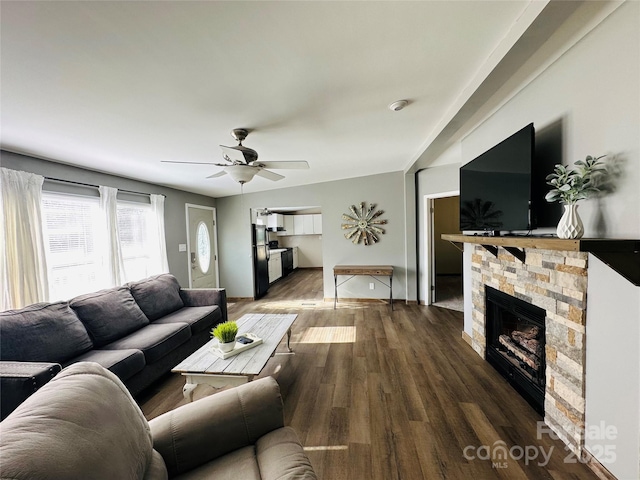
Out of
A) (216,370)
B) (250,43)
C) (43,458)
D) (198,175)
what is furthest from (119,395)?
(198,175)

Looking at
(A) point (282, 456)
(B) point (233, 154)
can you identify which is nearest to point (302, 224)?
(B) point (233, 154)

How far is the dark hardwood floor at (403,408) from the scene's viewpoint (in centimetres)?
152

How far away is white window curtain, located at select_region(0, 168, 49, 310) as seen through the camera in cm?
215

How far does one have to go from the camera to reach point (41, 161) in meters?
2.52

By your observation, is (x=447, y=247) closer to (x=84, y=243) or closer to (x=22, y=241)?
(x=84, y=243)

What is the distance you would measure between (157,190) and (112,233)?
1.12 meters

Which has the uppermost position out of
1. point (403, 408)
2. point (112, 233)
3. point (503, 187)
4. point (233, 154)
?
point (233, 154)

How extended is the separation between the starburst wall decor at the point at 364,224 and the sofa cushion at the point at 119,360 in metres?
3.69

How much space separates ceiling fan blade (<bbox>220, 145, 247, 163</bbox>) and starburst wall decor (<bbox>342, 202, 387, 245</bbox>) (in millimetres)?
3049

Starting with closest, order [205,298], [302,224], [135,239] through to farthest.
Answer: [205,298], [135,239], [302,224]

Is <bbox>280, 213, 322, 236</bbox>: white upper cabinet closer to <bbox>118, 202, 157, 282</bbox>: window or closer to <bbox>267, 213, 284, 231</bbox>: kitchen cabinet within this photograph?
<bbox>267, 213, 284, 231</bbox>: kitchen cabinet

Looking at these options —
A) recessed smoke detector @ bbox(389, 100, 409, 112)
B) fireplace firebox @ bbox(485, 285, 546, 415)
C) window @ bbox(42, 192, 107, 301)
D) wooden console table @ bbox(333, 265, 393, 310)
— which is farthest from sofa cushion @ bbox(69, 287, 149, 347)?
fireplace firebox @ bbox(485, 285, 546, 415)

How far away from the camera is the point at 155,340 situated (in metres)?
2.37

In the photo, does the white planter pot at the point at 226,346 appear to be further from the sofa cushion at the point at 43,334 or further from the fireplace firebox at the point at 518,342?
the fireplace firebox at the point at 518,342
